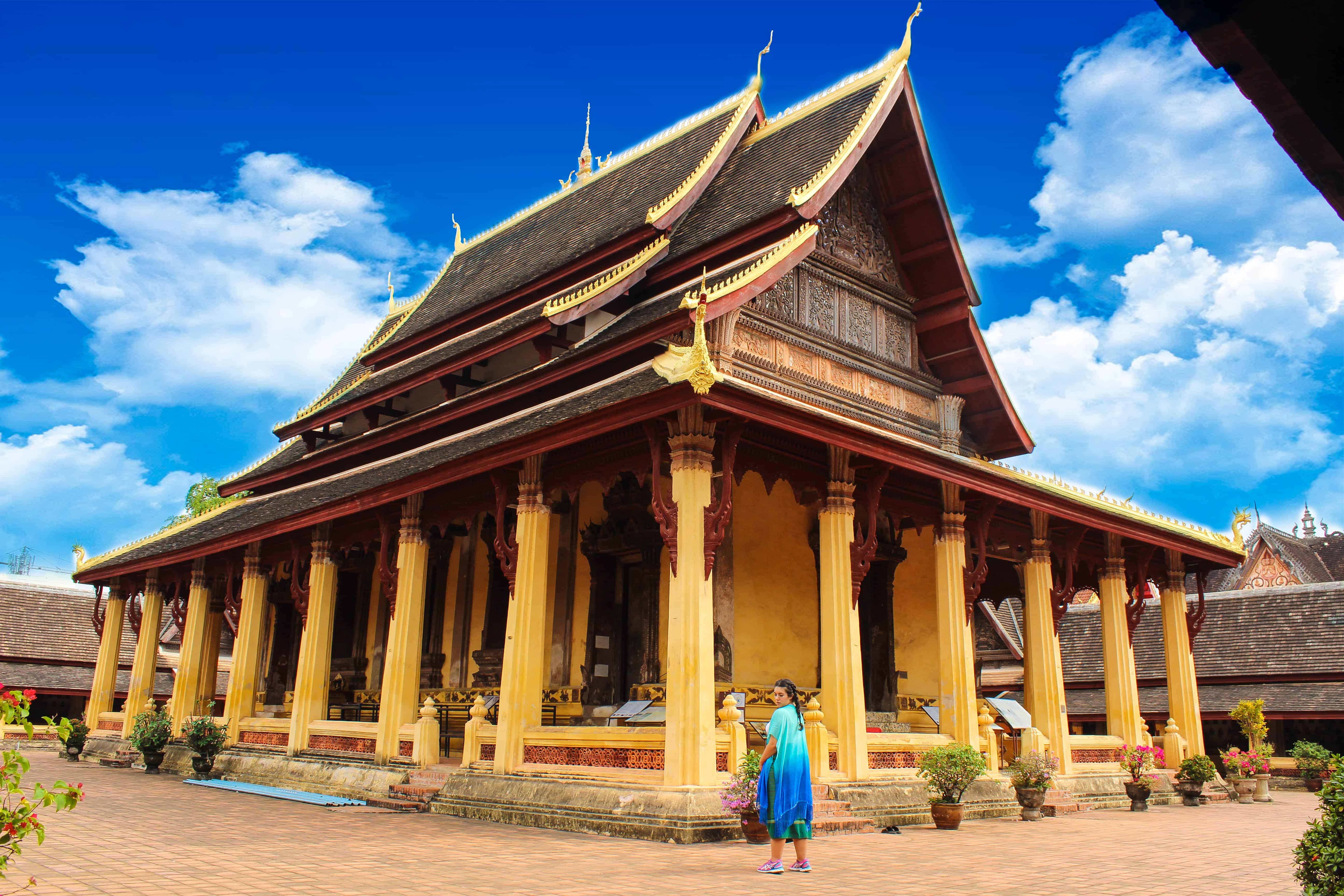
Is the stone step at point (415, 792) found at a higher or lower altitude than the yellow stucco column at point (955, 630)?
lower

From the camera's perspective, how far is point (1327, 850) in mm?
5105

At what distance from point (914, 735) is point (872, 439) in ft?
12.1

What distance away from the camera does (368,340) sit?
84.9 feet

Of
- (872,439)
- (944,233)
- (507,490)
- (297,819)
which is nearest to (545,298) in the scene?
(507,490)

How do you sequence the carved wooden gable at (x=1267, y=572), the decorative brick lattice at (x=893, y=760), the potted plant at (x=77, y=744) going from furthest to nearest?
1. the carved wooden gable at (x=1267, y=572)
2. the potted plant at (x=77, y=744)
3. the decorative brick lattice at (x=893, y=760)

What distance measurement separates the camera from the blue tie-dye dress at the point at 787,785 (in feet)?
24.1

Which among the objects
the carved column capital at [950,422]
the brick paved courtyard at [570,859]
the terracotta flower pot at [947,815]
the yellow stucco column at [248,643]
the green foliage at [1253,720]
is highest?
the carved column capital at [950,422]

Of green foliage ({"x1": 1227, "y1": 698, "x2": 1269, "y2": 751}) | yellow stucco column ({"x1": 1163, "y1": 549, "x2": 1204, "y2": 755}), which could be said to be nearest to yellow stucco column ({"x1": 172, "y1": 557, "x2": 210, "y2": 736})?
yellow stucco column ({"x1": 1163, "y1": 549, "x2": 1204, "y2": 755})

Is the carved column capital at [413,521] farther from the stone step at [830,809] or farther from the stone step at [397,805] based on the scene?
the stone step at [830,809]

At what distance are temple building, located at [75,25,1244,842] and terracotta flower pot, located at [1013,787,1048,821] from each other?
32 cm

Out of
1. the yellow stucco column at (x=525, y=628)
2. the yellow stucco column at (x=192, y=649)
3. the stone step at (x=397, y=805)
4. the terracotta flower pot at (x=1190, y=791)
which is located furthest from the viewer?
the yellow stucco column at (x=192, y=649)

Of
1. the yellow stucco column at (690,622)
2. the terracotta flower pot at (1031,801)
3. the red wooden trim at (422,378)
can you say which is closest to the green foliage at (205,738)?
the red wooden trim at (422,378)

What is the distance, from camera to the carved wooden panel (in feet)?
49.4

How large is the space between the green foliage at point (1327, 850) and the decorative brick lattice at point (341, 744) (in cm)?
1187
